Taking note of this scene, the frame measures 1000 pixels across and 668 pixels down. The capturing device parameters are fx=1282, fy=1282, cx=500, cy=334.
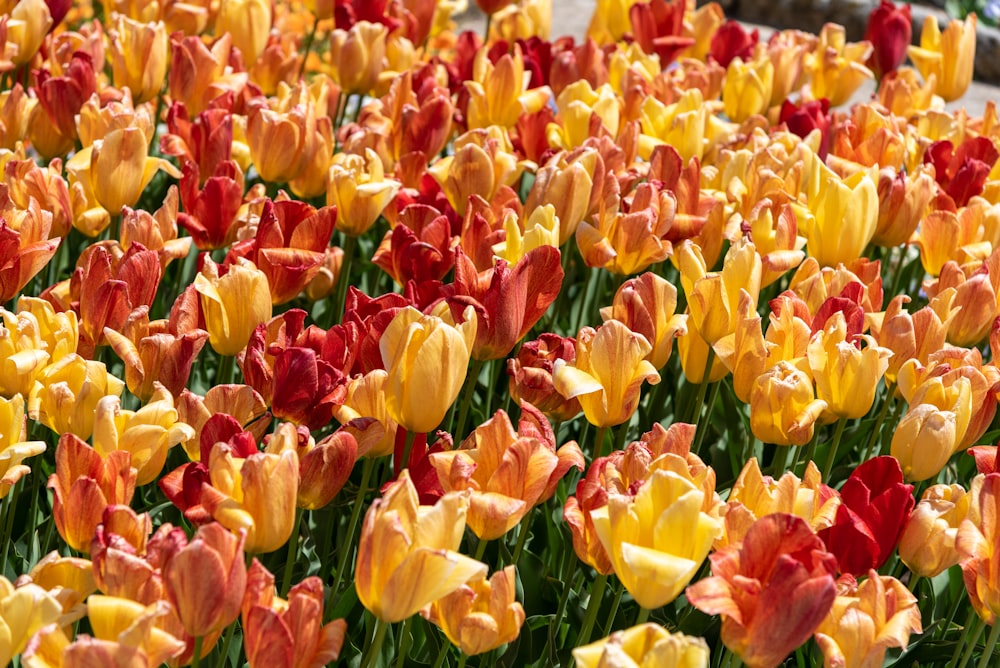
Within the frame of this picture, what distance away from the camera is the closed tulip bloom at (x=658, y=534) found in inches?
51.1

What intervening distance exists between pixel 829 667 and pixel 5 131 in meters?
2.06

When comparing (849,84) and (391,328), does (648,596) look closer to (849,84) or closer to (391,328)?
(391,328)

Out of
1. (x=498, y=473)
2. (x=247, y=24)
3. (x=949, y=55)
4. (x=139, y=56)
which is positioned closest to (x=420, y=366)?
(x=498, y=473)

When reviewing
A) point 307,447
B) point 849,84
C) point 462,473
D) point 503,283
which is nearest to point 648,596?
point 462,473

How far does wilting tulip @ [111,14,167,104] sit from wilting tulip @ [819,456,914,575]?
6.38 feet

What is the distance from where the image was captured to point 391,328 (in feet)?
5.24

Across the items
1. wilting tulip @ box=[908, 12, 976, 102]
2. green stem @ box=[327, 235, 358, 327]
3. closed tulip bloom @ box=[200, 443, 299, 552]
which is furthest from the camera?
wilting tulip @ box=[908, 12, 976, 102]

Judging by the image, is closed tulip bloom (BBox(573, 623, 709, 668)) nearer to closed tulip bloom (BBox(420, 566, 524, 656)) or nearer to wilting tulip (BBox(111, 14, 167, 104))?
closed tulip bloom (BBox(420, 566, 524, 656))

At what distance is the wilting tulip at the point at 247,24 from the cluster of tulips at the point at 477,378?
13 millimetres

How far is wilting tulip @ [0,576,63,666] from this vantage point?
1206 millimetres

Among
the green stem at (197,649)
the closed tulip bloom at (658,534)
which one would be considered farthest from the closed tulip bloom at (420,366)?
the green stem at (197,649)

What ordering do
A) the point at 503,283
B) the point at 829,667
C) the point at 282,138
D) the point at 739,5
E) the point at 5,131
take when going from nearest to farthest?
the point at 829,667, the point at 503,283, the point at 282,138, the point at 5,131, the point at 739,5

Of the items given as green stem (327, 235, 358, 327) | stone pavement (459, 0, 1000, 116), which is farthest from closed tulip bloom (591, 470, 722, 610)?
stone pavement (459, 0, 1000, 116)

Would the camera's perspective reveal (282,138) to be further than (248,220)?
Yes
